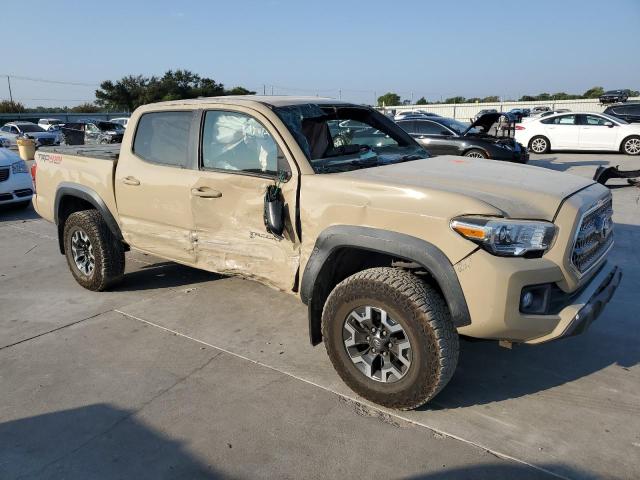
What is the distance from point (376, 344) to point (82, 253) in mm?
3429

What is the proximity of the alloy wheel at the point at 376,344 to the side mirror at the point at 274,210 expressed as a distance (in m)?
0.75

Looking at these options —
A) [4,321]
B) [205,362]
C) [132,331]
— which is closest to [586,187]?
[205,362]

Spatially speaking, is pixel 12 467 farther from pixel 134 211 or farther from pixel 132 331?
pixel 134 211

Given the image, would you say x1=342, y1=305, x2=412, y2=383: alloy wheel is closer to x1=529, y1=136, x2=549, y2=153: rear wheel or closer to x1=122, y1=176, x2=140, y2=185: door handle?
x1=122, y1=176, x2=140, y2=185: door handle

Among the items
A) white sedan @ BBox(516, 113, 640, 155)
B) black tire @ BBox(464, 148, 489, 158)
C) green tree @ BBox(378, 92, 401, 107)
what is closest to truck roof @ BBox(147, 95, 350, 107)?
black tire @ BBox(464, 148, 489, 158)

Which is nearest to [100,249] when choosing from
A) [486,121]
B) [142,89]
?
[486,121]

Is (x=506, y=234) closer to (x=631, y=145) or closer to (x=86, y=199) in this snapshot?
(x=86, y=199)

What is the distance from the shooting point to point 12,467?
8.41 ft

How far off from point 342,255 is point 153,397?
148 cm

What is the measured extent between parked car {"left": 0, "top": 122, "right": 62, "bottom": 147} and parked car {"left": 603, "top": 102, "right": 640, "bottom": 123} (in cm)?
2451

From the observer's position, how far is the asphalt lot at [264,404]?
255cm

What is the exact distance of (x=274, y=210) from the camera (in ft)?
10.7

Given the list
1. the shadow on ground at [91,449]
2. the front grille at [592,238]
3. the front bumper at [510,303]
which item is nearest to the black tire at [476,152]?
the front grille at [592,238]

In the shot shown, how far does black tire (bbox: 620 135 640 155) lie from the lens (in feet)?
53.3
